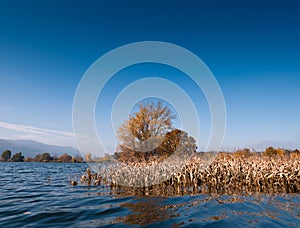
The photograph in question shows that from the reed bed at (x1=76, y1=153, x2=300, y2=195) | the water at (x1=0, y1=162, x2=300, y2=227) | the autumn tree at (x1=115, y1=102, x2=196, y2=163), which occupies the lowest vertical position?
the water at (x1=0, y1=162, x2=300, y2=227)

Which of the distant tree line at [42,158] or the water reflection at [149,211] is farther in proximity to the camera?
the distant tree line at [42,158]

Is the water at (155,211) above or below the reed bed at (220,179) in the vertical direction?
below

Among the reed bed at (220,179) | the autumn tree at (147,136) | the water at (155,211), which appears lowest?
the water at (155,211)

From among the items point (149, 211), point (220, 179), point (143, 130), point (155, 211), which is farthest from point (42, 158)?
point (155, 211)

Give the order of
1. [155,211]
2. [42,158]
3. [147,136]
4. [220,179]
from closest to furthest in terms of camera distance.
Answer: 1. [155,211]
2. [220,179]
3. [147,136]
4. [42,158]

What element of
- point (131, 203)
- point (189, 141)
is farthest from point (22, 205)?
point (189, 141)

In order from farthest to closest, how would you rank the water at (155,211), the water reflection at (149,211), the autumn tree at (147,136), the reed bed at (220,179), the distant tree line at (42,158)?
the distant tree line at (42,158) < the autumn tree at (147,136) < the reed bed at (220,179) < the water reflection at (149,211) < the water at (155,211)

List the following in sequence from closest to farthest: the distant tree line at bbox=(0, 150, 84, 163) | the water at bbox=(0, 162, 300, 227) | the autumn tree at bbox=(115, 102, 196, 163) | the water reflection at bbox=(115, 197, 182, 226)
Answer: the water at bbox=(0, 162, 300, 227)
the water reflection at bbox=(115, 197, 182, 226)
the autumn tree at bbox=(115, 102, 196, 163)
the distant tree line at bbox=(0, 150, 84, 163)

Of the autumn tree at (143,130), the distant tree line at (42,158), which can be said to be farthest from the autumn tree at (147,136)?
the distant tree line at (42,158)

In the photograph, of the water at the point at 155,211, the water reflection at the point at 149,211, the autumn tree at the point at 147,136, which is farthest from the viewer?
the autumn tree at the point at 147,136

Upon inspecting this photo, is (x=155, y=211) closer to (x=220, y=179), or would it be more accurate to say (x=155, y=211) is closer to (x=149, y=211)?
(x=149, y=211)

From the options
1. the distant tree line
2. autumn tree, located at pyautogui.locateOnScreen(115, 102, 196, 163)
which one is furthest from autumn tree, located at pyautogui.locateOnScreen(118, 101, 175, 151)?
the distant tree line

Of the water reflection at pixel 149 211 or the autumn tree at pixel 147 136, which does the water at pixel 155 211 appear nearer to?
the water reflection at pixel 149 211

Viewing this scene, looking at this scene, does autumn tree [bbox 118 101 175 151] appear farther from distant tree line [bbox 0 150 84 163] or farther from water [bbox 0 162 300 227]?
distant tree line [bbox 0 150 84 163]
